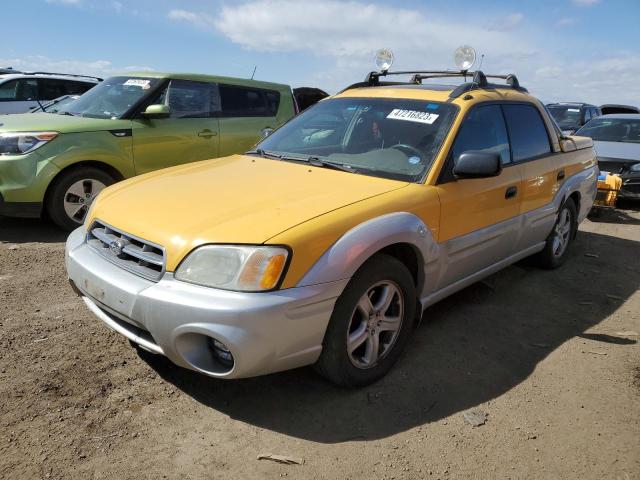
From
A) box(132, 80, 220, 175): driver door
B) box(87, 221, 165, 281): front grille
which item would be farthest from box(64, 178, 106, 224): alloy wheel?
box(87, 221, 165, 281): front grille

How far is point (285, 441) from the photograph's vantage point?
243 cm

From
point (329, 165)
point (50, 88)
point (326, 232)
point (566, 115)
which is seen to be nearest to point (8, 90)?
point (50, 88)

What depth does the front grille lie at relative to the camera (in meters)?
2.48

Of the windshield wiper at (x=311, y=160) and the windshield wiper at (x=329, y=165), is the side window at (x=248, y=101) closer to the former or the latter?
the windshield wiper at (x=311, y=160)

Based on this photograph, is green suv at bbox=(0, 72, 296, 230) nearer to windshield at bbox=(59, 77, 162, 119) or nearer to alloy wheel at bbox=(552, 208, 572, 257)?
windshield at bbox=(59, 77, 162, 119)

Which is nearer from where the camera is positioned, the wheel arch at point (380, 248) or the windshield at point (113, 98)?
the wheel arch at point (380, 248)

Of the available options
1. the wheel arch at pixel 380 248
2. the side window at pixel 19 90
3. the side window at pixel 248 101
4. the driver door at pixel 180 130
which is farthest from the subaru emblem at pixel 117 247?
the side window at pixel 19 90

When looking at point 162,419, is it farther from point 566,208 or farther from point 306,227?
point 566,208

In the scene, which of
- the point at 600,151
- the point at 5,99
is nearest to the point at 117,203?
the point at 600,151

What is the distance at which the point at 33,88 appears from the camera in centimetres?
1082

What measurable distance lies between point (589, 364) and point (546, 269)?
1820 mm

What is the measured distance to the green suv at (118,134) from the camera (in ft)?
17.1

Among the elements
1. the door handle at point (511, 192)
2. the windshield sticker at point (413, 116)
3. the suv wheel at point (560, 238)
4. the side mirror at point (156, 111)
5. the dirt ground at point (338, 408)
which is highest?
the windshield sticker at point (413, 116)

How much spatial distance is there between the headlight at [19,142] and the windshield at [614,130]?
28.7 feet
